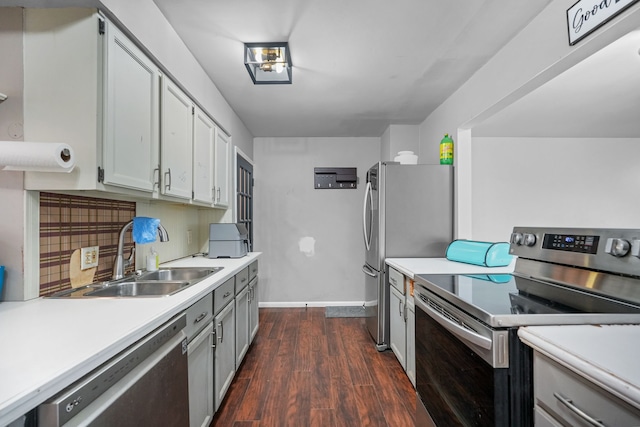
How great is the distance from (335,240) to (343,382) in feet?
7.11

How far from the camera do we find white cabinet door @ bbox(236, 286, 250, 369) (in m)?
2.24

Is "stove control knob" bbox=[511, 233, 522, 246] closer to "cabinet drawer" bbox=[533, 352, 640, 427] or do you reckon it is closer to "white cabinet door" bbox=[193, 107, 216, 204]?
"cabinet drawer" bbox=[533, 352, 640, 427]

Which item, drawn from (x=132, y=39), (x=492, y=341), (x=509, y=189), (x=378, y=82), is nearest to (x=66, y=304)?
(x=132, y=39)

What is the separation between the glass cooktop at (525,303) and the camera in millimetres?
927

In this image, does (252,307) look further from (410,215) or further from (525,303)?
(525,303)

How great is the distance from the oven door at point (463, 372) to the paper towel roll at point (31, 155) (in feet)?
5.29

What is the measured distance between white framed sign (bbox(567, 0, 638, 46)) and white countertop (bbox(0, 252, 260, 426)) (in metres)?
→ 2.20

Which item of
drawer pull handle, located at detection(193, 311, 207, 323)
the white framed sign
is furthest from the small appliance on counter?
the white framed sign

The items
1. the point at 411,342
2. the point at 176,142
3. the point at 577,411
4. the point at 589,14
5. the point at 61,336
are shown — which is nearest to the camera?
the point at 577,411

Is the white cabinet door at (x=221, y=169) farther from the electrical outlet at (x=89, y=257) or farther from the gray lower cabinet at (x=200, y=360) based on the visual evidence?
the gray lower cabinet at (x=200, y=360)

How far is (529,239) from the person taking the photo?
144 centimetres

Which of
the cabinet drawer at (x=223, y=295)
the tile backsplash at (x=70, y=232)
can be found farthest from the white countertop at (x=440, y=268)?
the tile backsplash at (x=70, y=232)

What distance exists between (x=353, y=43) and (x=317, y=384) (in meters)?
2.46

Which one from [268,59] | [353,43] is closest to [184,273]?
[268,59]
